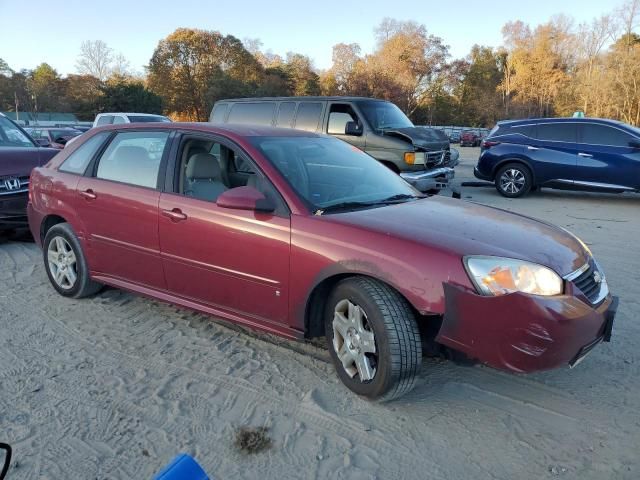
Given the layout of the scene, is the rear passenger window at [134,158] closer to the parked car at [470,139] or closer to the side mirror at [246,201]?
the side mirror at [246,201]

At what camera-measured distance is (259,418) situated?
290cm

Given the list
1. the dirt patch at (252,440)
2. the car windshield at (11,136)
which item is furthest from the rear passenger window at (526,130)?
the dirt patch at (252,440)

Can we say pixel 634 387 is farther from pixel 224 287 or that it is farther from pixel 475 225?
pixel 224 287

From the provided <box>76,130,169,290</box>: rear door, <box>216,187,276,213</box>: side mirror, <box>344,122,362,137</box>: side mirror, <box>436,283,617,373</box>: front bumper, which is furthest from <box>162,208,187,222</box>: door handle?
<box>344,122,362,137</box>: side mirror

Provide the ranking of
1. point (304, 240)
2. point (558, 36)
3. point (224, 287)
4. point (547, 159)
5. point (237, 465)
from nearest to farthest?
point (237, 465), point (304, 240), point (224, 287), point (547, 159), point (558, 36)

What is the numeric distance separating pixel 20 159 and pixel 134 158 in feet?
11.5

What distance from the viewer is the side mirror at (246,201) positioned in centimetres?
329

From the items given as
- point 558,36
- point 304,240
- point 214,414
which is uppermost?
point 558,36

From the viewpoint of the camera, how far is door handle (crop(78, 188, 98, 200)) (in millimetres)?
4348

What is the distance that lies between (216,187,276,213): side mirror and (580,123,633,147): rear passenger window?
9331 millimetres

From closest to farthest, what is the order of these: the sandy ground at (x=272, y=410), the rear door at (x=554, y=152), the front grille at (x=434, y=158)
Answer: the sandy ground at (x=272, y=410) → the front grille at (x=434, y=158) → the rear door at (x=554, y=152)

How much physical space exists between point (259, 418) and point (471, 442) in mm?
1140

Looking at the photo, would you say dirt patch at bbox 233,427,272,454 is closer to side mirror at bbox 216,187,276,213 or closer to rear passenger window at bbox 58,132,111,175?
side mirror at bbox 216,187,276,213

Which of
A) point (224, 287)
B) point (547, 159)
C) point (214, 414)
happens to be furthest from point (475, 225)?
point (547, 159)
